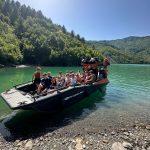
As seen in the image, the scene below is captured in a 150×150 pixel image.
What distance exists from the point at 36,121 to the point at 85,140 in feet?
14.3

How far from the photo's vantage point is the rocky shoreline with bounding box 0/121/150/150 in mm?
10836

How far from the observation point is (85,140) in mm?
11633

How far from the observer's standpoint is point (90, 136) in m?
12.2

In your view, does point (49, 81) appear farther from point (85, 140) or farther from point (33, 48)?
point (33, 48)

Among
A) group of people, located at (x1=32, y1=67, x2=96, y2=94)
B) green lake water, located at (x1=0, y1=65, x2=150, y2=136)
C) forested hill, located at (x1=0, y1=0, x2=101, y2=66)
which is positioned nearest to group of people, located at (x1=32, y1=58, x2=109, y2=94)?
group of people, located at (x1=32, y1=67, x2=96, y2=94)

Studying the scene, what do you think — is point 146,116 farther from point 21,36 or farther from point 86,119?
point 21,36

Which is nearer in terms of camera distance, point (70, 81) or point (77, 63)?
point (70, 81)

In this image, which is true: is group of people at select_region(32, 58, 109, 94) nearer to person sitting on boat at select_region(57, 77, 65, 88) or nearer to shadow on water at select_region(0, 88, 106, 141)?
person sitting on boat at select_region(57, 77, 65, 88)

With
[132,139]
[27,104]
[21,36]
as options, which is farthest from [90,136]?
[21,36]

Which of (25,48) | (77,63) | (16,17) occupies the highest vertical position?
(16,17)

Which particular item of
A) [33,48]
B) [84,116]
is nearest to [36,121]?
[84,116]

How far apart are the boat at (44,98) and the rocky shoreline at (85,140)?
77.9 inches

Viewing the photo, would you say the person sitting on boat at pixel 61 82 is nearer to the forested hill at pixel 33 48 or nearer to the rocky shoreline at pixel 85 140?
the rocky shoreline at pixel 85 140

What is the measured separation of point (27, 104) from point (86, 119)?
4131mm
